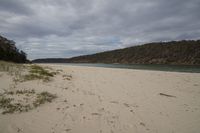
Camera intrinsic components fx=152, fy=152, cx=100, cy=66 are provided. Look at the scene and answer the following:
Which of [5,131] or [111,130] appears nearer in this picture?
[5,131]

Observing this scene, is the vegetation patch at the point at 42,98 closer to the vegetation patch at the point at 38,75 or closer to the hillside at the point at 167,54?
the vegetation patch at the point at 38,75

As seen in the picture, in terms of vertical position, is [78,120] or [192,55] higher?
[192,55]

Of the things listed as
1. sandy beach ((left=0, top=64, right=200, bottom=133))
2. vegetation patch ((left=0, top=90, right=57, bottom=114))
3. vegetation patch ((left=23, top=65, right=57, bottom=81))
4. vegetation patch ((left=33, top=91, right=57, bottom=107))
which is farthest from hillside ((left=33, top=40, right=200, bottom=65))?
vegetation patch ((left=0, top=90, right=57, bottom=114))

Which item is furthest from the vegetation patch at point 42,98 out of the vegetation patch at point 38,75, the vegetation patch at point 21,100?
the vegetation patch at point 38,75

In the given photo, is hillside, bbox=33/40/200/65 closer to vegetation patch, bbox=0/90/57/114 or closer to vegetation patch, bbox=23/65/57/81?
vegetation patch, bbox=23/65/57/81

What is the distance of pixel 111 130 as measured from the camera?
4109 millimetres

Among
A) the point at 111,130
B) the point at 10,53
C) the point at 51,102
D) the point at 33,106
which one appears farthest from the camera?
the point at 10,53

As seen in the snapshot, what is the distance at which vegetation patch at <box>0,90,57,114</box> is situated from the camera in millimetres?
4837

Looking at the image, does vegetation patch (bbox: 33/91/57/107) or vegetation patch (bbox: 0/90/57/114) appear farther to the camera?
vegetation patch (bbox: 33/91/57/107)

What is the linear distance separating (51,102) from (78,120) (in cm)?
165

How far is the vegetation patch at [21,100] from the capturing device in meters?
4.84

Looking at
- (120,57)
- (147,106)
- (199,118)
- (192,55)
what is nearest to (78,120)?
(147,106)

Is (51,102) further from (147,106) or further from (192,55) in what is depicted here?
(192,55)

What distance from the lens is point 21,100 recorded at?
5.49 metres
